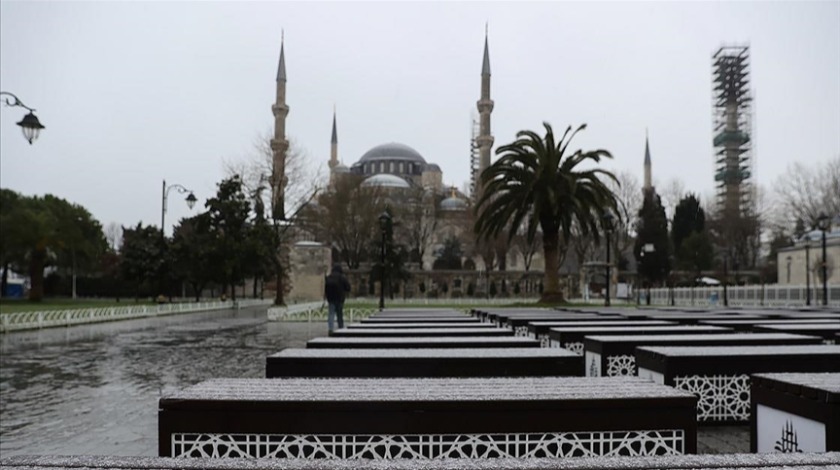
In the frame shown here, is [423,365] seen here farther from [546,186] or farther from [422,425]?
[546,186]

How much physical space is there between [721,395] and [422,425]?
3.71 meters

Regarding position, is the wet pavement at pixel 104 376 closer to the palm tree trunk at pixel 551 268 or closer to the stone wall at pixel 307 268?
the palm tree trunk at pixel 551 268

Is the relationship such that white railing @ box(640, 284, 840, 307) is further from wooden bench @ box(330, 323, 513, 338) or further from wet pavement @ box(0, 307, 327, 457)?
wooden bench @ box(330, 323, 513, 338)

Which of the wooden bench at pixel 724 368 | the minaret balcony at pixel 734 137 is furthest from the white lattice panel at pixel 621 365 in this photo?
the minaret balcony at pixel 734 137

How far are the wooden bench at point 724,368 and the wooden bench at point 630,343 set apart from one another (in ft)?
2.87

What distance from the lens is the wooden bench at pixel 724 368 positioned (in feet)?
18.5

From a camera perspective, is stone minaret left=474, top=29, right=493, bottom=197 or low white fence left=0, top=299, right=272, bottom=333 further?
stone minaret left=474, top=29, right=493, bottom=197

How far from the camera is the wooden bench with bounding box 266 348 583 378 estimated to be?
195 inches

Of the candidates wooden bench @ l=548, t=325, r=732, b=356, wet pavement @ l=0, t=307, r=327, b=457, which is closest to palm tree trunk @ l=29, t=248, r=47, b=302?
wet pavement @ l=0, t=307, r=327, b=457

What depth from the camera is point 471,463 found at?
208cm

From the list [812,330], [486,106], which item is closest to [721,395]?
[812,330]

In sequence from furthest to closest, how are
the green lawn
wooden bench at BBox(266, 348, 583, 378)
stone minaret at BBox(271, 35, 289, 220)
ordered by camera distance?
stone minaret at BBox(271, 35, 289, 220) → the green lawn → wooden bench at BBox(266, 348, 583, 378)

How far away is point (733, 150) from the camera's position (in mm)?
68250

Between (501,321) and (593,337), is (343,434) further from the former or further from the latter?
(501,321)
